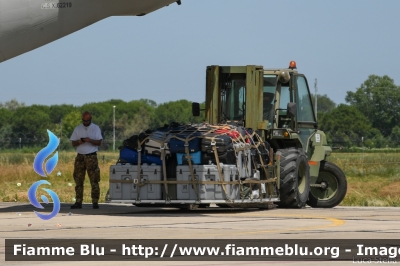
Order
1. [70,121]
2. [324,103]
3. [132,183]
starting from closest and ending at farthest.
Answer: [132,183]
[70,121]
[324,103]

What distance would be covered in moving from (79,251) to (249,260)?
6.88ft

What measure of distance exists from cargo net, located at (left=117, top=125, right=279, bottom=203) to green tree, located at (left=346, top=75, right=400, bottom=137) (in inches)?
3833

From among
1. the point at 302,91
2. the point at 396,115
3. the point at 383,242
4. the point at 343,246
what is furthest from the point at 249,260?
the point at 396,115

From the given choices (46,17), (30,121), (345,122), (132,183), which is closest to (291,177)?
(132,183)

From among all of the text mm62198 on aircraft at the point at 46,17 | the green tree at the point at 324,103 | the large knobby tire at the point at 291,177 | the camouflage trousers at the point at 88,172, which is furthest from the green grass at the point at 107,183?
the green tree at the point at 324,103

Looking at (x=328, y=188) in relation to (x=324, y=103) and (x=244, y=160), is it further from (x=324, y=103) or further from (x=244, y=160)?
(x=324, y=103)

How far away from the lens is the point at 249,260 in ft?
34.2

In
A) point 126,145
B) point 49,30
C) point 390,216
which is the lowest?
point 390,216

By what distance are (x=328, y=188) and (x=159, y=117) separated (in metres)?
94.7

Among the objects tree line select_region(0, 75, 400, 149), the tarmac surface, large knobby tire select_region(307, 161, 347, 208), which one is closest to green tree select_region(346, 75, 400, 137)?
tree line select_region(0, 75, 400, 149)

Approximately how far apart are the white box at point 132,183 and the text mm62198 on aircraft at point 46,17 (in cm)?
281

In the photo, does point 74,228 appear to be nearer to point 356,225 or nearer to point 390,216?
point 356,225

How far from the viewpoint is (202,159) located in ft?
57.9

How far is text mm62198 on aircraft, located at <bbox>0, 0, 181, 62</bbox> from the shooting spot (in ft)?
54.3
